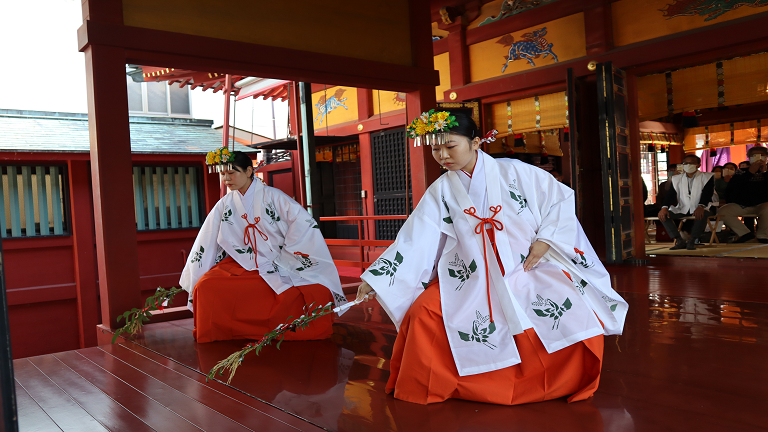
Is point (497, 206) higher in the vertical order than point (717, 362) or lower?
higher

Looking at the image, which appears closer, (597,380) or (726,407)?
(726,407)

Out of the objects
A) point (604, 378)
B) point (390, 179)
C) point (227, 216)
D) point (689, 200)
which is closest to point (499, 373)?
point (604, 378)

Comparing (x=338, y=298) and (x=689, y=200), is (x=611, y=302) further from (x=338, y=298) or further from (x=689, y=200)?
(x=689, y=200)

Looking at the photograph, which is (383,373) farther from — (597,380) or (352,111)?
(352,111)

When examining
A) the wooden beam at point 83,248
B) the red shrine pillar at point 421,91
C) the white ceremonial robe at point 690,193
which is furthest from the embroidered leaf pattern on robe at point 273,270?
the white ceremonial robe at point 690,193

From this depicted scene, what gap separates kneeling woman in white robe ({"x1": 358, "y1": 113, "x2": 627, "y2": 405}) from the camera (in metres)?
2.10

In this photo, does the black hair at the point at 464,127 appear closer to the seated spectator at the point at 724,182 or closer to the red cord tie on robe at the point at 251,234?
the red cord tie on robe at the point at 251,234

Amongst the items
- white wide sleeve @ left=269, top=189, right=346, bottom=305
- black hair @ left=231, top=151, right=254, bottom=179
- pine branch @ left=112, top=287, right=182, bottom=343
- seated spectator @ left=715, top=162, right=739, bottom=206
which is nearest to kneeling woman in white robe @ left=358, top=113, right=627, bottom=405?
white wide sleeve @ left=269, top=189, right=346, bottom=305

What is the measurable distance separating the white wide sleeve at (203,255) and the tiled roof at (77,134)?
315 centimetres

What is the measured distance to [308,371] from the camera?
2.75 meters

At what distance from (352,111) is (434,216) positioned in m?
6.39

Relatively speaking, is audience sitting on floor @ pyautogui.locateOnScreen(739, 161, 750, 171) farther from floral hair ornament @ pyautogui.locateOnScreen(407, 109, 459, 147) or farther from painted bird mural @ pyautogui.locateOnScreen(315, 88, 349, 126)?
floral hair ornament @ pyautogui.locateOnScreen(407, 109, 459, 147)

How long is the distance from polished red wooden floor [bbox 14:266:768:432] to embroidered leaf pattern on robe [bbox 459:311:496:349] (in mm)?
239

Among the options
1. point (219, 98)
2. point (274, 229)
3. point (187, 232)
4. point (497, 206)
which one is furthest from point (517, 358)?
point (219, 98)
